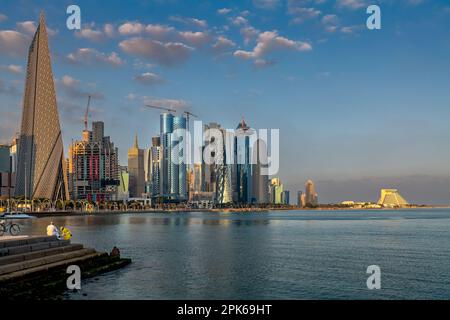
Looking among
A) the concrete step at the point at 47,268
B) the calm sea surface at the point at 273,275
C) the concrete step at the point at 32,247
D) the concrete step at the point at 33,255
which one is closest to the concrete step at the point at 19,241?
the concrete step at the point at 32,247

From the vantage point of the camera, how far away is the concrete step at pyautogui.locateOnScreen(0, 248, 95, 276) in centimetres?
3576

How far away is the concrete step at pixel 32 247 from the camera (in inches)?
1500

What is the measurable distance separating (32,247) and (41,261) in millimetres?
2083

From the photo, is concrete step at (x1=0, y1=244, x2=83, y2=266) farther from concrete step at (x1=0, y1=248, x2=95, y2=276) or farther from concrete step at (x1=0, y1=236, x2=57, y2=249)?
concrete step at (x1=0, y1=236, x2=57, y2=249)

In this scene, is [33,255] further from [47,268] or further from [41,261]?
[47,268]

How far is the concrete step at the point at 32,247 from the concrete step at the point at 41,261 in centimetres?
123

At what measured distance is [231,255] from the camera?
6881 centimetres

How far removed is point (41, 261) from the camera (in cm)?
4100

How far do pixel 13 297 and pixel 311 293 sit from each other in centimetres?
2300

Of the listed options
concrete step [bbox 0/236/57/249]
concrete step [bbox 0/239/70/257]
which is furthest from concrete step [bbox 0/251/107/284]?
concrete step [bbox 0/236/57/249]

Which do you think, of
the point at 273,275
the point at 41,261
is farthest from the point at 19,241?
the point at 273,275

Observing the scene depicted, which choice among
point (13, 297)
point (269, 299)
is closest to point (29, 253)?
point (13, 297)

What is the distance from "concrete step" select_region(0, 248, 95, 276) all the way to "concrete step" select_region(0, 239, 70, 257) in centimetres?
123
